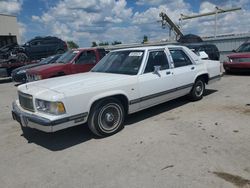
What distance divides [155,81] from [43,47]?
14.1 metres

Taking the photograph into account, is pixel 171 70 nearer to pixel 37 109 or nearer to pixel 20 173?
pixel 37 109

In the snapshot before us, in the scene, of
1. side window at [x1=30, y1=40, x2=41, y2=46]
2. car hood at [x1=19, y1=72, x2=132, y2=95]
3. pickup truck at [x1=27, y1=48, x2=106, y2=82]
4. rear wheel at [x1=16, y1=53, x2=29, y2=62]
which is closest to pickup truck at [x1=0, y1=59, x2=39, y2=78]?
rear wheel at [x1=16, y1=53, x2=29, y2=62]

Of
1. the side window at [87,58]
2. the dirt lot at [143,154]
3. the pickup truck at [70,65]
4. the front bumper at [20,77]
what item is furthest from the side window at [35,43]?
the dirt lot at [143,154]

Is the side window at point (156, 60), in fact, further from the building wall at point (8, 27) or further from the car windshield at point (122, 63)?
the building wall at point (8, 27)

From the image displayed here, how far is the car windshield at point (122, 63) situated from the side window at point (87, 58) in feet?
12.7

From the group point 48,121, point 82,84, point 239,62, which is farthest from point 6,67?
point 239,62

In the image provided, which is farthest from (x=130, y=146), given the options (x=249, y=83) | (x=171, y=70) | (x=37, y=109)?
(x=249, y=83)

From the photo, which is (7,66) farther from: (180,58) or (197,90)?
(197,90)

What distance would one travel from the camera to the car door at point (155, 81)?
5.36 meters

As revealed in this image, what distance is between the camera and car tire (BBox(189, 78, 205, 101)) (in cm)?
702

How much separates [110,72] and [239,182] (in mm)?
3445

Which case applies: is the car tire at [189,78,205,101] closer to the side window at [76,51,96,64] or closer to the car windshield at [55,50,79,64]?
the side window at [76,51,96,64]

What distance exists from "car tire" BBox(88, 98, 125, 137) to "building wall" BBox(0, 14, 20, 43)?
108ft

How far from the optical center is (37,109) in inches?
173
